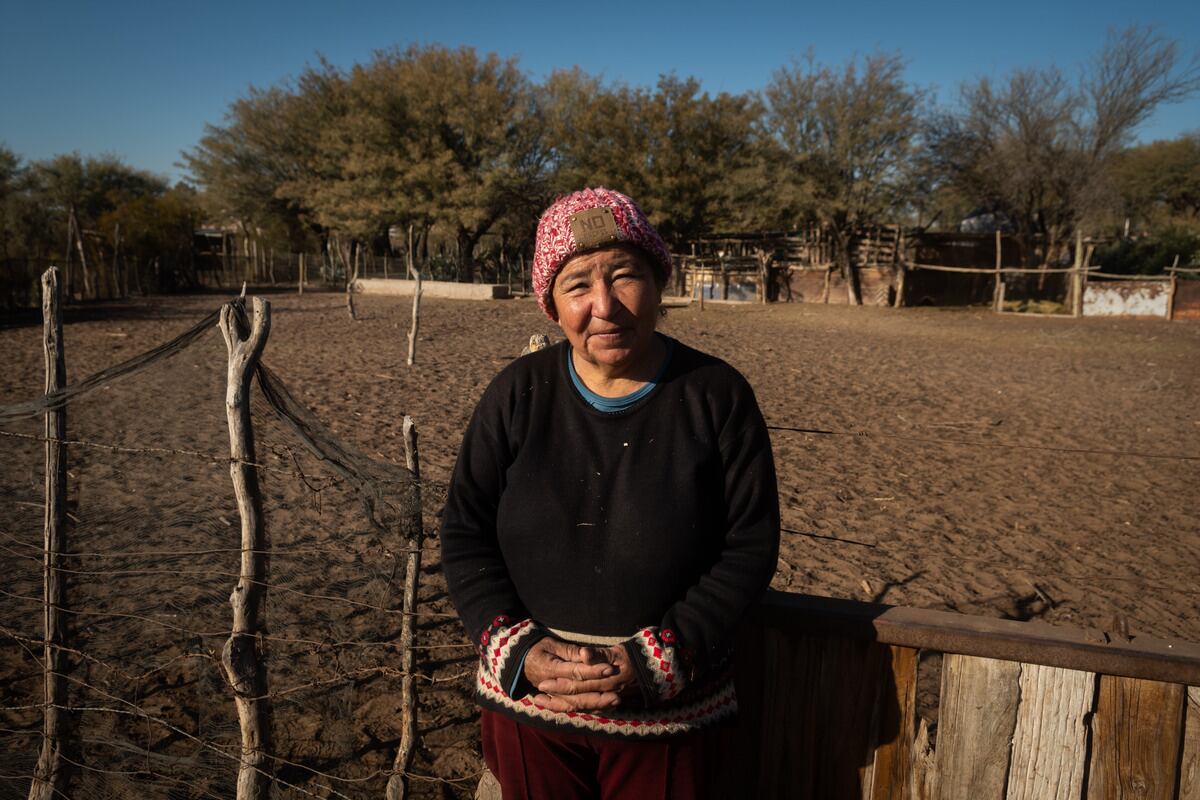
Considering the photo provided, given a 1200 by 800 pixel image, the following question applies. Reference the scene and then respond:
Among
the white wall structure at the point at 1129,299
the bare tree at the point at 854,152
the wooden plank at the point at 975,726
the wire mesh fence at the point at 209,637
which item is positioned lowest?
the wire mesh fence at the point at 209,637

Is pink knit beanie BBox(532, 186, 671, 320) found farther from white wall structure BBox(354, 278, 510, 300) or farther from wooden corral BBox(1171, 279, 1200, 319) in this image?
white wall structure BBox(354, 278, 510, 300)

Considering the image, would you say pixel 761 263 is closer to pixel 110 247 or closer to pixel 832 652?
pixel 110 247

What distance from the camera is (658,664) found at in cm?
132

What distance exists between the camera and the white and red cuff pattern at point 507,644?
1.37 metres

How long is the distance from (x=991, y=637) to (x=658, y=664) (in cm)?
75

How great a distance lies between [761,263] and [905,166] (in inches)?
220

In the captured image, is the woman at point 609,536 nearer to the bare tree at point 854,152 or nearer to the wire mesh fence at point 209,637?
the wire mesh fence at point 209,637

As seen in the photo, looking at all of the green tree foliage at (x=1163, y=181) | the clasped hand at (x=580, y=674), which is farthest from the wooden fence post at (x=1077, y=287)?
the green tree foliage at (x=1163, y=181)

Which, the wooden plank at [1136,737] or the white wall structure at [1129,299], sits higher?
the white wall structure at [1129,299]

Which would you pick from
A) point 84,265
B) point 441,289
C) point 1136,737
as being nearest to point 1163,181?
point 441,289

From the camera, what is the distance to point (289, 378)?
952cm

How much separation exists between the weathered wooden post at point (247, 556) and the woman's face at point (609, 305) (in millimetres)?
1093

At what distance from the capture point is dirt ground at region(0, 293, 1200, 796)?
9.96 ft

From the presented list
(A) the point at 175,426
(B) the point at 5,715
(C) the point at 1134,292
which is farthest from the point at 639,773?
(C) the point at 1134,292
